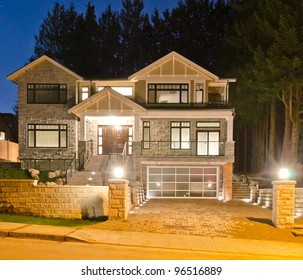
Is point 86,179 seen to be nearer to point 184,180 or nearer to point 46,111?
point 184,180

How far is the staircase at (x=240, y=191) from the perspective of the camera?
21353 millimetres

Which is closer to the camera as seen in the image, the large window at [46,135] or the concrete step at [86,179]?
the concrete step at [86,179]

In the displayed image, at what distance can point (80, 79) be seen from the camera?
77.3ft

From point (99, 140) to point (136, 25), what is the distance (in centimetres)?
2449

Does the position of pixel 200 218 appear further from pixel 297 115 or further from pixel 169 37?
pixel 169 37

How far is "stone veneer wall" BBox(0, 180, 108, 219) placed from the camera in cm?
1500

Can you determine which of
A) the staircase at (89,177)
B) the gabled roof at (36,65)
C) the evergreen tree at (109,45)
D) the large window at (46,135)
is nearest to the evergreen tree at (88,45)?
the evergreen tree at (109,45)

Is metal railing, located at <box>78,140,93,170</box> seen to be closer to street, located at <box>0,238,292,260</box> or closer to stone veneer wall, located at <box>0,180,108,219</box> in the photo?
stone veneer wall, located at <box>0,180,108,219</box>

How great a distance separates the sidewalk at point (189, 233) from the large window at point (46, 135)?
433 inches

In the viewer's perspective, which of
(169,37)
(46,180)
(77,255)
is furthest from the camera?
(169,37)

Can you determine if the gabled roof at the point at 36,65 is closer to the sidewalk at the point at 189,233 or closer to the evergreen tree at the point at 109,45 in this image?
the sidewalk at the point at 189,233

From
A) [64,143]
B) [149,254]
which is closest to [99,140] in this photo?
[64,143]

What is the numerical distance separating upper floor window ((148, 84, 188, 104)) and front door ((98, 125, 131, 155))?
2.95m

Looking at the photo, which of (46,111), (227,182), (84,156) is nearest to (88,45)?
(46,111)
